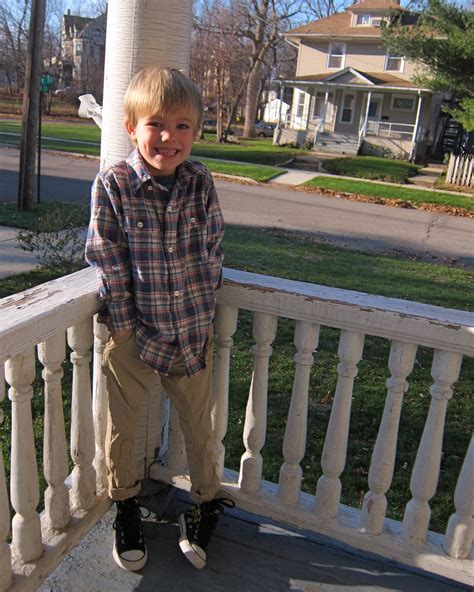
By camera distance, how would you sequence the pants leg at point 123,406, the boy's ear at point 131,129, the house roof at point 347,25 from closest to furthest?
the boy's ear at point 131,129 → the pants leg at point 123,406 → the house roof at point 347,25

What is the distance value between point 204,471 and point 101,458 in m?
0.43

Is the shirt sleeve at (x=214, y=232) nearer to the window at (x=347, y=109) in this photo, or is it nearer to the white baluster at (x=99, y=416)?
the white baluster at (x=99, y=416)

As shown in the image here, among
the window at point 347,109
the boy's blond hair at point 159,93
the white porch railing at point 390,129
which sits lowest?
the boy's blond hair at point 159,93

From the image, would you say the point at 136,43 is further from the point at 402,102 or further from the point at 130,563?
the point at 402,102

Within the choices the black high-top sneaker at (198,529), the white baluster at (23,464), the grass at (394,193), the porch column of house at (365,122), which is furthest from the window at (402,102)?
the white baluster at (23,464)

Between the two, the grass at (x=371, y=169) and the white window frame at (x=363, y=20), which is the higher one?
the white window frame at (x=363, y=20)

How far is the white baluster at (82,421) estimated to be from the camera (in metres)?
2.02

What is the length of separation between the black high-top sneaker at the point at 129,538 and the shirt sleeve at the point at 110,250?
763 mm

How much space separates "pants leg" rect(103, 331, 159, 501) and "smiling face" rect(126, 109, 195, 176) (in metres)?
0.59

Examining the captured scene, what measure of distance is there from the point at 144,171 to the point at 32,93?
8.64 meters

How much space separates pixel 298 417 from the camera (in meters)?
2.20

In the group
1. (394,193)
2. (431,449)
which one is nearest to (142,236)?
(431,449)

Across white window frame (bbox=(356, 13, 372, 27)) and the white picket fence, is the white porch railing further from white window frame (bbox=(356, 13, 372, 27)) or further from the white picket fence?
the white picket fence

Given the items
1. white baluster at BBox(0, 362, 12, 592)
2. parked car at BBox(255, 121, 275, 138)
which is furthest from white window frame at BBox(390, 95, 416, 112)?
white baluster at BBox(0, 362, 12, 592)
